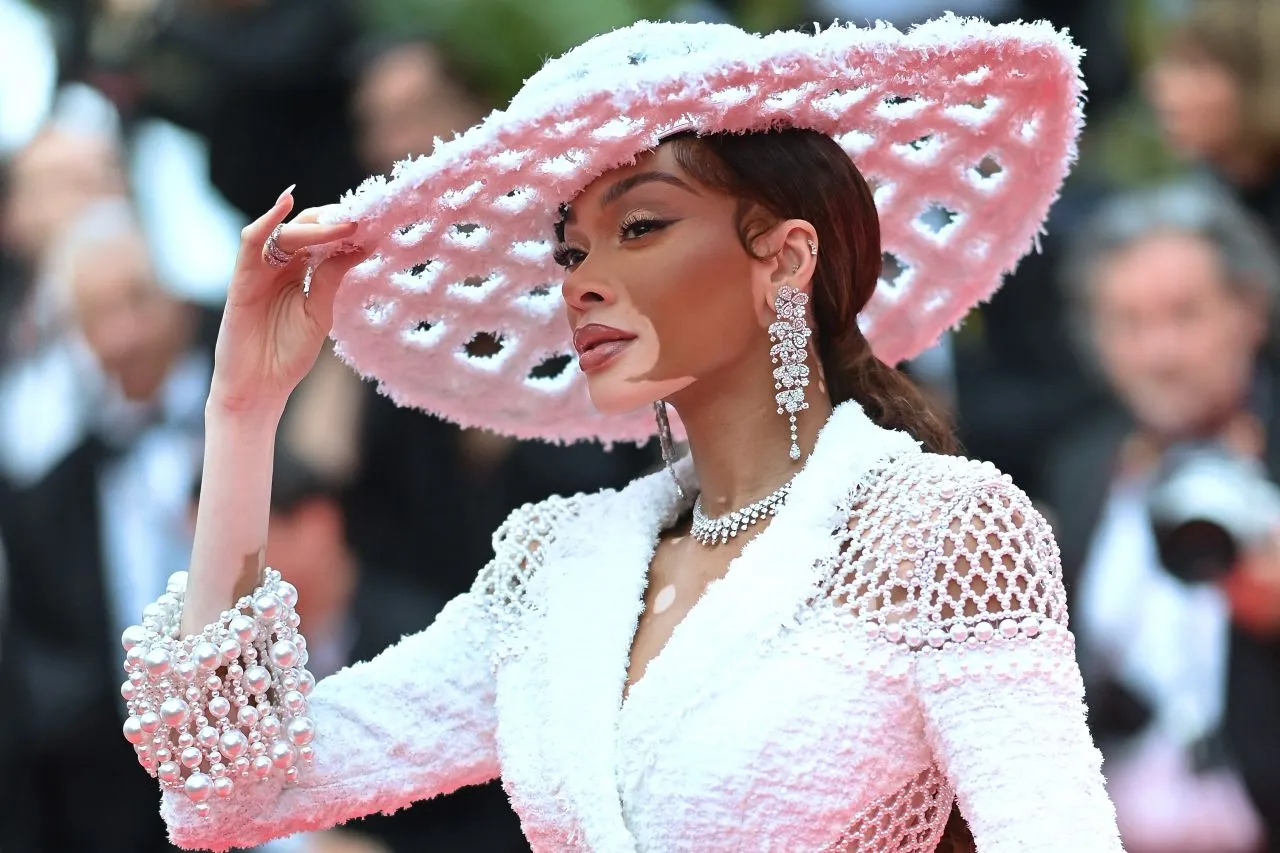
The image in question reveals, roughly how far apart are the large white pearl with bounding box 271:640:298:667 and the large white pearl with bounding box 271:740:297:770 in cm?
8

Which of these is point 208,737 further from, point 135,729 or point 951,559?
point 951,559

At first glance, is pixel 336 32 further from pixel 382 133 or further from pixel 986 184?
pixel 986 184

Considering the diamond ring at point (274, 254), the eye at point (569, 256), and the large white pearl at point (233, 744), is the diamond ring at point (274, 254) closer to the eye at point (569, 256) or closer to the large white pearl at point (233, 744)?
the eye at point (569, 256)

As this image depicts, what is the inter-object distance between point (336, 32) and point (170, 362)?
0.87 m

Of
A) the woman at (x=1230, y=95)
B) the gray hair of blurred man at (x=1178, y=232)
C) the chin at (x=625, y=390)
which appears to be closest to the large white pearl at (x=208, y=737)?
the chin at (x=625, y=390)

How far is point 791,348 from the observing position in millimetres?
2092

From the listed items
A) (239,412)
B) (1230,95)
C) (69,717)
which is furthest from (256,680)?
(1230,95)

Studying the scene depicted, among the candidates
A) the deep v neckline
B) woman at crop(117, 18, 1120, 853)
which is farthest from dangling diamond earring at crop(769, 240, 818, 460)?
the deep v neckline

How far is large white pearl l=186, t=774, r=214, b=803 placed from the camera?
2021 millimetres

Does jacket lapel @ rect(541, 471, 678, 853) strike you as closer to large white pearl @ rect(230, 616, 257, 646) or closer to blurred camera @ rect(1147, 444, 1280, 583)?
large white pearl @ rect(230, 616, 257, 646)

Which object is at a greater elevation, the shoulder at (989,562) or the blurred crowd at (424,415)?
the shoulder at (989,562)

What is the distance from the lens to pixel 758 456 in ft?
6.98

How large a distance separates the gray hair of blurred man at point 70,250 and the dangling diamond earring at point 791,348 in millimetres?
2885

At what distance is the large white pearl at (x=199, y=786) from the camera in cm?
202
